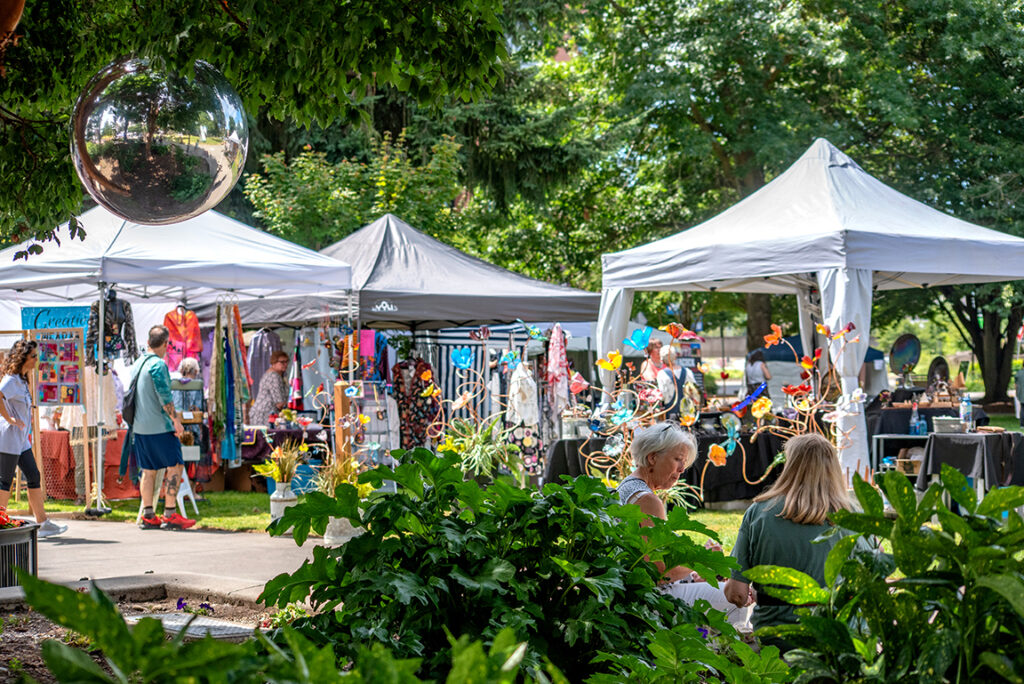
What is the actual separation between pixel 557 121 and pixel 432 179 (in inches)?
102

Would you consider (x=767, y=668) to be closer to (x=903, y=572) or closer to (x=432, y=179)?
(x=903, y=572)

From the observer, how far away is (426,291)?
1109 centimetres

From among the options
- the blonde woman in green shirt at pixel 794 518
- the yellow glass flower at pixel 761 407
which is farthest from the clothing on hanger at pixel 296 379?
the blonde woman in green shirt at pixel 794 518

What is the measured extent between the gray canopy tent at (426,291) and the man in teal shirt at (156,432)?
1918mm

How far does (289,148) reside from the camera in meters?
18.7

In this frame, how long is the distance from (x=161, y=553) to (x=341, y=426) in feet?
6.11

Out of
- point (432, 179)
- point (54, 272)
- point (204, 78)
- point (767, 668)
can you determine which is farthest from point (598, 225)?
point (767, 668)

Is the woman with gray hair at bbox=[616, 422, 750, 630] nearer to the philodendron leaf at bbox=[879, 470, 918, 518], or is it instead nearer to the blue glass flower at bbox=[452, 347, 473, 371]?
the philodendron leaf at bbox=[879, 470, 918, 518]

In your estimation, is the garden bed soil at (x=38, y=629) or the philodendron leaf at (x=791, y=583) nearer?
the philodendron leaf at (x=791, y=583)

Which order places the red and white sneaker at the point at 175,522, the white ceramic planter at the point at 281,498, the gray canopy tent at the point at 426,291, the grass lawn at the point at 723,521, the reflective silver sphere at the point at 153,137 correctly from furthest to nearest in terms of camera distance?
the gray canopy tent at the point at 426,291
the red and white sneaker at the point at 175,522
the white ceramic planter at the point at 281,498
the grass lawn at the point at 723,521
the reflective silver sphere at the point at 153,137

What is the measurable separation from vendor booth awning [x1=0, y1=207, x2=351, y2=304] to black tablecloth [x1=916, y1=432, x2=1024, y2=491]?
5.20 m

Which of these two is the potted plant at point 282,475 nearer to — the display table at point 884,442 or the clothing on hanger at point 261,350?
the clothing on hanger at point 261,350

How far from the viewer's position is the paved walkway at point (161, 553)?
684cm

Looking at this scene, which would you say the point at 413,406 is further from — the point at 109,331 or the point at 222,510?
the point at 109,331
